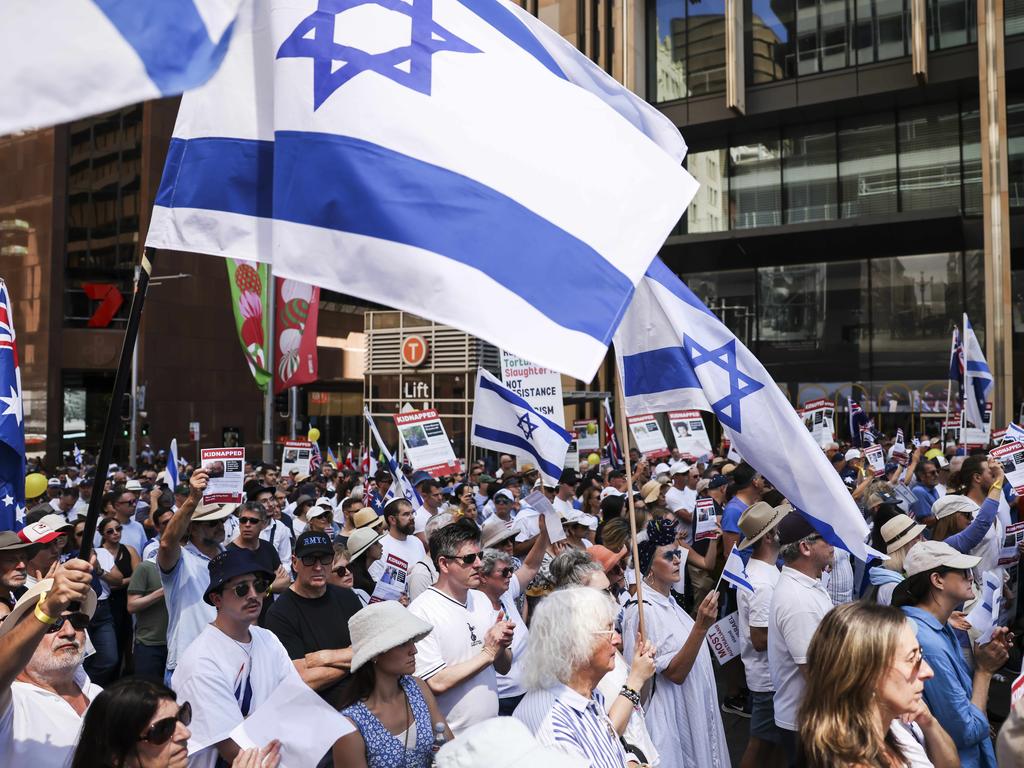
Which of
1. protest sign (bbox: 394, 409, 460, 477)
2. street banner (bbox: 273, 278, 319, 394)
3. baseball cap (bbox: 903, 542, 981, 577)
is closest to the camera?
baseball cap (bbox: 903, 542, 981, 577)

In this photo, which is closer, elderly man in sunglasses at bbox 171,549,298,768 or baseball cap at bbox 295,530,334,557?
elderly man in sunglasses at bbox 171,549,298,768

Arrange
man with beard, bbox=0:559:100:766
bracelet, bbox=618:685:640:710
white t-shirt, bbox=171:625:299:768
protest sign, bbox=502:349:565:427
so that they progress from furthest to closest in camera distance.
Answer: protest sign, bbox=502:349:565:427 < bracelet, bbox=618:685:640:710 < white t-shirt, bbox=171:625:299:768 < man with beard, bbox=0:559:100:766

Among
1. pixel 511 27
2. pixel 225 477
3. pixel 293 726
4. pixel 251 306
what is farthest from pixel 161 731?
pixel 251 306

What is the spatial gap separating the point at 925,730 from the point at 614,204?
236cm

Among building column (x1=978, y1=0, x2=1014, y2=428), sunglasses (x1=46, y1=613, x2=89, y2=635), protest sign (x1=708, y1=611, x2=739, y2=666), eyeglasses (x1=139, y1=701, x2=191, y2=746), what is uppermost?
building column (x1=978, y1=0, x2=1014, y2=428)

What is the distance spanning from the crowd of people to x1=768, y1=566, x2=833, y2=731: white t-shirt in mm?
12

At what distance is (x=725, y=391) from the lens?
5.32 meters

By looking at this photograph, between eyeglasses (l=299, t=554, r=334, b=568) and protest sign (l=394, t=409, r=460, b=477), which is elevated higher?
protest sign (l=394, t=409, r=460, b=477)

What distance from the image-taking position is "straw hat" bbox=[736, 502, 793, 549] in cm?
607

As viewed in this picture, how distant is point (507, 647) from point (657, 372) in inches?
73.4

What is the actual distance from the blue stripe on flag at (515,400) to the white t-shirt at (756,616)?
8.88 feet

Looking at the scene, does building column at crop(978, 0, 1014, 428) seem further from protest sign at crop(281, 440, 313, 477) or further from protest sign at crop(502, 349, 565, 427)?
protest sign at crop(281, 440, 313, 477)

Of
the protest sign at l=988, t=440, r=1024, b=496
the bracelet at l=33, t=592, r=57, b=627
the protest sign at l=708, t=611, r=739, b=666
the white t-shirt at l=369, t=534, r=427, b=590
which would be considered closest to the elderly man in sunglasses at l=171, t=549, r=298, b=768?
the bracelet at l=33, t=592, r=57, b=627

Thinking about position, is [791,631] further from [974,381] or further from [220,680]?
[974,381]
